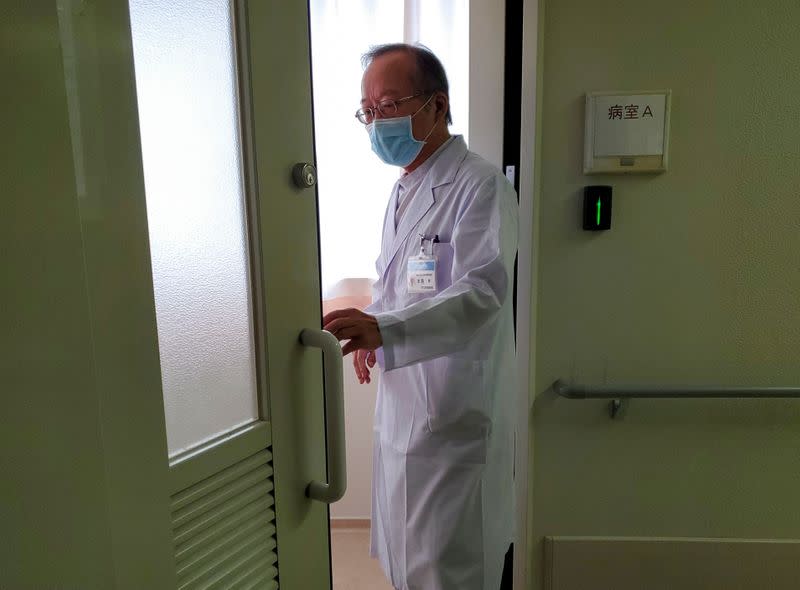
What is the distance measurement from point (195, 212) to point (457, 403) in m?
0.77

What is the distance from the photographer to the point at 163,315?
1.66 feet

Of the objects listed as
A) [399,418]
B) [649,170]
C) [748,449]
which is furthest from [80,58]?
[748,449]

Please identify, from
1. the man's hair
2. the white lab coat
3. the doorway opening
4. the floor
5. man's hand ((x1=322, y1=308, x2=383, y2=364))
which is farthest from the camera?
the floor

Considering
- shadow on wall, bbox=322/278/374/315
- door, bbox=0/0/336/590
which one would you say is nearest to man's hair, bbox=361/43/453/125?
door, bbox=0/0/336/590

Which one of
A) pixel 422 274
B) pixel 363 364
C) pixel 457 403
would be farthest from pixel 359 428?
pixel 422 274

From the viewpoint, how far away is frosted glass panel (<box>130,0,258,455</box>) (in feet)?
1.61

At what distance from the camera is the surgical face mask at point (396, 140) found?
121 cm

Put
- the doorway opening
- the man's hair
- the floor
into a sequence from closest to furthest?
the man's hair
the doorway opening
the floor

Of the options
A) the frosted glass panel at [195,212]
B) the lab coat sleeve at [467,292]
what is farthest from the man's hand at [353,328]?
the frosted glass panel at [195,212]

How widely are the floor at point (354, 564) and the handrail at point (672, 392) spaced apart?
113 centimetres

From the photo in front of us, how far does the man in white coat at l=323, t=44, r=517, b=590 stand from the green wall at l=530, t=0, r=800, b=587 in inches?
10.4

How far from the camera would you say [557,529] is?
4.90 ft

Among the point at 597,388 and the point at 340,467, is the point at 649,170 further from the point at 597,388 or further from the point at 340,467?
the point at 340,467

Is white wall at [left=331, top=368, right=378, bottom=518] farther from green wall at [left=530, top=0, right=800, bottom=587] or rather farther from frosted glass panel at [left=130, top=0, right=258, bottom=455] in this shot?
frosted glass panel at [left=130, top=0, right=258, bottom=455]
